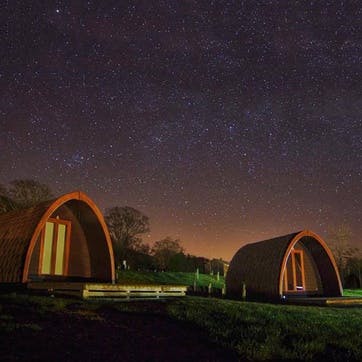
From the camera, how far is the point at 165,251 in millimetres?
61719

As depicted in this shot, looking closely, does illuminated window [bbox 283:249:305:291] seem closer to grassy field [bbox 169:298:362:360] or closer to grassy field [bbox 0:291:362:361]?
grassy field [bbox 169:298:362:360]

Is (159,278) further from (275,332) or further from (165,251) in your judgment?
(275,332)

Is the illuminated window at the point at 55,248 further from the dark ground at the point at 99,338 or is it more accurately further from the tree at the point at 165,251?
the tree at the point at 165,251

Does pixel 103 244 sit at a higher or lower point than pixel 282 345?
higher

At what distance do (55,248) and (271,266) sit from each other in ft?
40.7

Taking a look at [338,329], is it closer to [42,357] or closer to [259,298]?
[42,357]

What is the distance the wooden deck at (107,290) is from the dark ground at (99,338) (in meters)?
3.65

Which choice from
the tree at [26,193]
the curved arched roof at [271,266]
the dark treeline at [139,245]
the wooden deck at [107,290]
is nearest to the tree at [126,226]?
the dark treeline at [139,245]

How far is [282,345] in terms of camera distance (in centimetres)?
904

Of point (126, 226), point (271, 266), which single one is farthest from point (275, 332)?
point (126, 226)

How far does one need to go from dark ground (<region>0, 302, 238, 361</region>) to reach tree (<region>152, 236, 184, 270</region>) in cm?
4513

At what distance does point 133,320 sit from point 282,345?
3.64 m

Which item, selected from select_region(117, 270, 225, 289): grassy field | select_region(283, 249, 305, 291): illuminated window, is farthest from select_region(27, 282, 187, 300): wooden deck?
select_region(117, 270, 225, 289): grassy field

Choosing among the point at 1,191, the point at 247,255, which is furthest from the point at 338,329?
the point at 1,191
